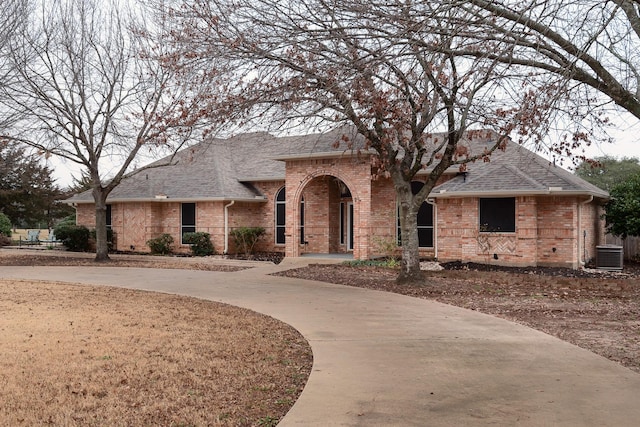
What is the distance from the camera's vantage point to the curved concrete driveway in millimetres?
4508

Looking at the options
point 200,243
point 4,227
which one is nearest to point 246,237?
point 200,243

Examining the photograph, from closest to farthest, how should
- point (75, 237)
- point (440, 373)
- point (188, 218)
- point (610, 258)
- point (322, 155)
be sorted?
point (440, 373)
point (610, 258)
point (322, 155)
point (188, 218)
point (75, 237)

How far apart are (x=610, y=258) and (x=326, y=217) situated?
10448 millimetres

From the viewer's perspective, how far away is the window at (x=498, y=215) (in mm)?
17516

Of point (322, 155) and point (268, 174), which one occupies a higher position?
point (322, 155)

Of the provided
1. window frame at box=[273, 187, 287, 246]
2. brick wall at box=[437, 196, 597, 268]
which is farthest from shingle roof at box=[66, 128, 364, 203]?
brick wall at box=[437, 196, 597, 268]

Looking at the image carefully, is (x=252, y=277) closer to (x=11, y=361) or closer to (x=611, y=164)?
(x=11, y=361)

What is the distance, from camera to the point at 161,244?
2278cm

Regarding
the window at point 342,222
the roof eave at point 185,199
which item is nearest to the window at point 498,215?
the window at point 342,222

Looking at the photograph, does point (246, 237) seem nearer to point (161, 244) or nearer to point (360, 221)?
point (161, 244)

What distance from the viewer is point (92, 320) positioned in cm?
844

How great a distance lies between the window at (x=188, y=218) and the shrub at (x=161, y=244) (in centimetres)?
77

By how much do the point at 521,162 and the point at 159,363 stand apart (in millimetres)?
15825

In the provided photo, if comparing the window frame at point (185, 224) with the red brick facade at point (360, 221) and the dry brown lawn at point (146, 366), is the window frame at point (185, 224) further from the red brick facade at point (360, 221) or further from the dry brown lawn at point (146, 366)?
the dry brown lawn at point (146, 366)
